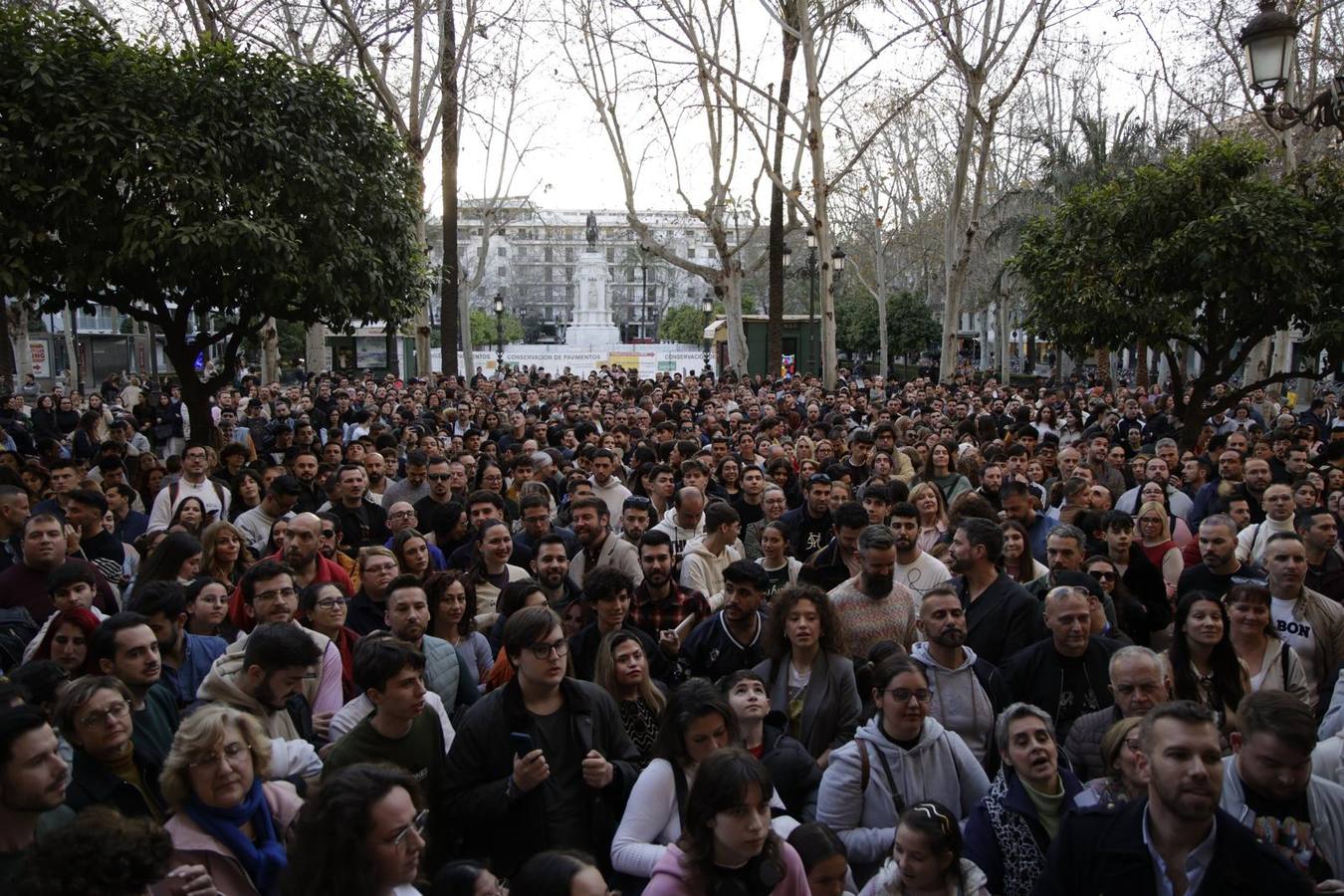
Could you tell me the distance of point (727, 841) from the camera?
10.1ft

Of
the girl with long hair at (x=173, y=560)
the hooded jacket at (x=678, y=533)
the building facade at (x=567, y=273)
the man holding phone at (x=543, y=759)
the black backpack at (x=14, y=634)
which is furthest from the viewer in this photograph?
the building facade at (x=567, y=273)

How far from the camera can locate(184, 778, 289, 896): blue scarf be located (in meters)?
3.28

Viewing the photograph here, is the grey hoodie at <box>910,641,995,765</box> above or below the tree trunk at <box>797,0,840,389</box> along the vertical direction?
below

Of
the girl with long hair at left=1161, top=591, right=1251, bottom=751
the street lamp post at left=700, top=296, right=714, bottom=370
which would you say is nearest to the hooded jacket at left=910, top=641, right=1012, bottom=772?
the girl with long hair at left=1161, top=591, right=1251, bottom=751

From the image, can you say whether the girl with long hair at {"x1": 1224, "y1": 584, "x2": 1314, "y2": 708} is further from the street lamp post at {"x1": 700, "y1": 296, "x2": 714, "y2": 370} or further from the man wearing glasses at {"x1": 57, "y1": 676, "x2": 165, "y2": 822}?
the street lamp post at {"x1": 700, "y1": 296, "x2": 714, "y2": 370}

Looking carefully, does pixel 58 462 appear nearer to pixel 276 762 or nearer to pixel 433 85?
pixel 276 762

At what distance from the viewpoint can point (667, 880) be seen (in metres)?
3.16

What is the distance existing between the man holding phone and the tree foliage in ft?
166

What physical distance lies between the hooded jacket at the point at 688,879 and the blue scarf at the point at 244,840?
1118 mm

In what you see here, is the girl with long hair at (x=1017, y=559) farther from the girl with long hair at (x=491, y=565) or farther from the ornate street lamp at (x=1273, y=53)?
the ornate street lamp at (x=1273, y=53)

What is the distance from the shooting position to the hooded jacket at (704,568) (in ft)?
21.9

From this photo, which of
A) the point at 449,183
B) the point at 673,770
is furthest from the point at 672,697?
the point at 449,183

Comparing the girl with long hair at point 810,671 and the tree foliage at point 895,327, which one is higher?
the tree foliage at point 895,327

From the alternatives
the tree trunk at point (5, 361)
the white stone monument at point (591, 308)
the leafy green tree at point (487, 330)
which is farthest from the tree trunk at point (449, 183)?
the leafy green tree at point (487, 330)
